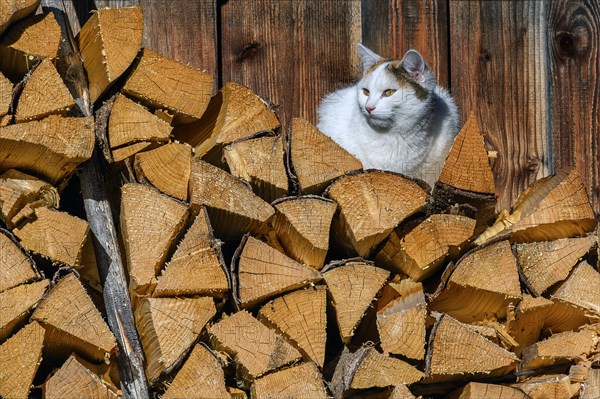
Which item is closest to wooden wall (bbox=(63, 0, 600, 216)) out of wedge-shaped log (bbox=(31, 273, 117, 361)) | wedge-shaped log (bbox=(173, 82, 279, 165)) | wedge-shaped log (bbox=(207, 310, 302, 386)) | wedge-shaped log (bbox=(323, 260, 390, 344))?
wedge-shaped log (bbox=(173, 82, 279, 165))

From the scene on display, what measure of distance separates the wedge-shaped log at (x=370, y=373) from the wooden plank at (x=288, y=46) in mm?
767

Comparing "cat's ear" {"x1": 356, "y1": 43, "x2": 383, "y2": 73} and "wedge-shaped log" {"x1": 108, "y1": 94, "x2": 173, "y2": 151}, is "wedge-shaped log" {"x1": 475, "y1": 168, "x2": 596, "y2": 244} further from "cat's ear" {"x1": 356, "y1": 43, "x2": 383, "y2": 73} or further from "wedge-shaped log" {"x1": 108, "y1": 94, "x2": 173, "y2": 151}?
"wedge-shaped log" {"x1": 108, "y1": 94, "x2": 173, "y2": 151}

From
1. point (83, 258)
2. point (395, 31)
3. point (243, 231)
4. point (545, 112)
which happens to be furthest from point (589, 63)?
point (83, 258)

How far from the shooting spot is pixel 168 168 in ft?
5.92

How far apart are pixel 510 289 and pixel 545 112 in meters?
0.73

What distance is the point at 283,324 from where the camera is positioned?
176cm

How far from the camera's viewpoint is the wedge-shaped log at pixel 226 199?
1.77 m

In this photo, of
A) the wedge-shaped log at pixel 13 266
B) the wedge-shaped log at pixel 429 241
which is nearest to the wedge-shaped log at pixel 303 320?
the wedge-shaped log at pixel 429 241

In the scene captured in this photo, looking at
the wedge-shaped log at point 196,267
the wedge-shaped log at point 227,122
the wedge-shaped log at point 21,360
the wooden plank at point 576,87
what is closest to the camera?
the wedge-shaped log at point 21,360

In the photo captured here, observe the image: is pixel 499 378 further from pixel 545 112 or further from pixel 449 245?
pixel 545 112

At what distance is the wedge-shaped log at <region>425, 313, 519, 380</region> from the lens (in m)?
1.79

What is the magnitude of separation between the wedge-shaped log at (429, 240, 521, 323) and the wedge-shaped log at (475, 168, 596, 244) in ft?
0.32

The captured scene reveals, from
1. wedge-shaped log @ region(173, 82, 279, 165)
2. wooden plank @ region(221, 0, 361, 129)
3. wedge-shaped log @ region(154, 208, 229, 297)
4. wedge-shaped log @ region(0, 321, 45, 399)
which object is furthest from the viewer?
wooden plank @ region(221, 0, 361, 129)

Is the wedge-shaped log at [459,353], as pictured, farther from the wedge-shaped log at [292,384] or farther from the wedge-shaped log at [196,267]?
the wedge-shaped log at [196,267]
